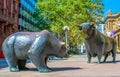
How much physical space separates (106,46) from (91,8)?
3198 cm

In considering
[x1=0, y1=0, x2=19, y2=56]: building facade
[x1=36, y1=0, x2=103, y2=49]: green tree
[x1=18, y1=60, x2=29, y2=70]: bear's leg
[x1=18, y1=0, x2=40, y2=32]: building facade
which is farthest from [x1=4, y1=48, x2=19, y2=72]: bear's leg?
[x1=18, y1=0, x2=40, y2=32]: building facade

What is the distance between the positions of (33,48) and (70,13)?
36704 millimetres

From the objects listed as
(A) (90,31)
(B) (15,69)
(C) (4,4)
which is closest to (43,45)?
(B) (15,69)

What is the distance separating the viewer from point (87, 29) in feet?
55.1

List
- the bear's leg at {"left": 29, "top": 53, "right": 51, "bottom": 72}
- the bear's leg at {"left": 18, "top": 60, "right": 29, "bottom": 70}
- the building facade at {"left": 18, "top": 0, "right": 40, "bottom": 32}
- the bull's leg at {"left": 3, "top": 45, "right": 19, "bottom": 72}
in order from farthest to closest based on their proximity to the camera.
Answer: the building facade at {"left": 18, "top": 0, "right": 40, "bottom": 32}, the bear's leg at {"left": 18, "top": 60, "right": 29, "bottom": 70}, the bull's leg at {"left": 3, "top": 45, "right": 19, "bottom": 72}, the bear's leg at {"left": 29, "top": 53, "right": 51, "bottom": 72}

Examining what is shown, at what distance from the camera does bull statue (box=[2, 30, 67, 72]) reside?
36.5 feet

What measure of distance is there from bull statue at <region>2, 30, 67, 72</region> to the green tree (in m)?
34.3

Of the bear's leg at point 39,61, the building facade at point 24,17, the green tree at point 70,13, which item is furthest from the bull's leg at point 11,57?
the building facade at point 24,17

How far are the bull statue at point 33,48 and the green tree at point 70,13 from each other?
34.3m

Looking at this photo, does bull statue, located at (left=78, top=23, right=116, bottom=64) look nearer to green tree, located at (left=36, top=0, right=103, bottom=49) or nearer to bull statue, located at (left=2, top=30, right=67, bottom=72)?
bull statue, located at (left=2, top=30, right=67, bottom=72)

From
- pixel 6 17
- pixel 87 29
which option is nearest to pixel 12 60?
pixel 87 29

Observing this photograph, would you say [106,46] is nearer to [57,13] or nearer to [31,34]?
[31,34]

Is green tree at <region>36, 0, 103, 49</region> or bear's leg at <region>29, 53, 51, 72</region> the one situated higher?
green tree at <region>36, 0, 103, 49</region>

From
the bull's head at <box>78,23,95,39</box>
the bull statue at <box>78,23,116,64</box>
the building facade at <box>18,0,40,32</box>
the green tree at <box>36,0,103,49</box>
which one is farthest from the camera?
the building facade at <box>18,0,40,32</box>
